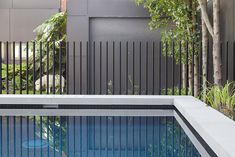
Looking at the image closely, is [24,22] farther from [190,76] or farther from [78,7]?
[190,76]

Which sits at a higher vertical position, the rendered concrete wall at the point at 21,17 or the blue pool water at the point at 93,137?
the rendered concrete wall at the point at 21,17

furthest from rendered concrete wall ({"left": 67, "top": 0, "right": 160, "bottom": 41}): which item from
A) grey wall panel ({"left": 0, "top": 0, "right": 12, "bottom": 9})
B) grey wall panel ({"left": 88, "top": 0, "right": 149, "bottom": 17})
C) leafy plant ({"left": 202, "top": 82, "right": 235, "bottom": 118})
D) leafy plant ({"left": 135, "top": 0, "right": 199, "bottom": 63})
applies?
grey wall panel ({"left": 0, "top": 0, "right": 12, "bottom": 9})

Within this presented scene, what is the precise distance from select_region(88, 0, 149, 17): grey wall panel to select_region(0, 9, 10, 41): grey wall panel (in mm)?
9614

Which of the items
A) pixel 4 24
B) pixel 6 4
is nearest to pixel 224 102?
pixel 4 24

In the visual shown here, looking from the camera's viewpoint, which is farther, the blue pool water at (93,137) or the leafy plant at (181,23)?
the leafy plant at (181,23)

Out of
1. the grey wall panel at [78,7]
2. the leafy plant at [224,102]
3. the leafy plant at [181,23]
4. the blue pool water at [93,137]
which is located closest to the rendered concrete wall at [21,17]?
the grey wall panel at [78,7]

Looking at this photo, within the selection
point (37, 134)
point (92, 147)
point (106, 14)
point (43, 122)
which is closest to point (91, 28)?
point (106, 14)

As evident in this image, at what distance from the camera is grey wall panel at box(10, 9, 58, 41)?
21.9 metres

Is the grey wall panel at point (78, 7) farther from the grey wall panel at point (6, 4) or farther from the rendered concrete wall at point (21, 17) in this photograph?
the grey wall panel at point (6, 4)

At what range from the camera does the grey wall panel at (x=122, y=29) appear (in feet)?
44.5

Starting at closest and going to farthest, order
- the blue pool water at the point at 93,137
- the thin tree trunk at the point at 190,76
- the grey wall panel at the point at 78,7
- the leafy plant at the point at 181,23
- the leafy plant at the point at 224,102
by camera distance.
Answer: the blue pool water at the point at 93,137, the leafy plant at the point at 224,102, the leafy plant at the point at 181,23, the thin tree trunk at the point at 190,76, the grey wall panel at the point at 78,7

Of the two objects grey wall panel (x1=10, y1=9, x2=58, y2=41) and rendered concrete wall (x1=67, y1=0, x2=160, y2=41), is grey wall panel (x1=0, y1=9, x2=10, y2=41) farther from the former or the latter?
rendered concrete wall (x1=67, y1=0, x2=160, y2=41)

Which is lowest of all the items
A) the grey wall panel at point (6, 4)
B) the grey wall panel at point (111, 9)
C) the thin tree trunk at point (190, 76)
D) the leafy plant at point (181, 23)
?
the thin tree trunk at point (190, 76)

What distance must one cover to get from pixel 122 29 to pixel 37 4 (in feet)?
32.7
